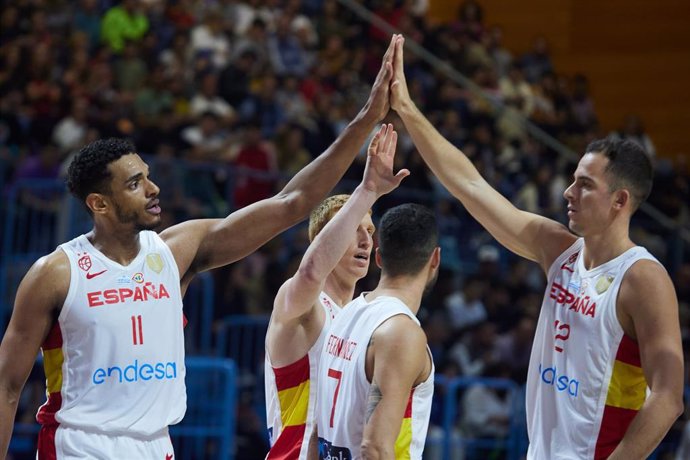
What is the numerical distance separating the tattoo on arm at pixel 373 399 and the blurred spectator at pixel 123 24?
1185 cm

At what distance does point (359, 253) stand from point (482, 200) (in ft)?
2.42

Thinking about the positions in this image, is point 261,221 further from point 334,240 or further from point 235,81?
point 235,81

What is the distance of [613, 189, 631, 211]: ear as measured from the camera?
5277 millimetres

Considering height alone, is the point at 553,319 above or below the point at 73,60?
below

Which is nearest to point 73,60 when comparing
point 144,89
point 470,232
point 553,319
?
point 144,89

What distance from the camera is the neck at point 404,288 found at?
4.90 metres

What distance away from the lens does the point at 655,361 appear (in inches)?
193

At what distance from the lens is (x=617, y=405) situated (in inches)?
202

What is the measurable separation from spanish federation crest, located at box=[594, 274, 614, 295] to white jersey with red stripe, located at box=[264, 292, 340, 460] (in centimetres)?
127

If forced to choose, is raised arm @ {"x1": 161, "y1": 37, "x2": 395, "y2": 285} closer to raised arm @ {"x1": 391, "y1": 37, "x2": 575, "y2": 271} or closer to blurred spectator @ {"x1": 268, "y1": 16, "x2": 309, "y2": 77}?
raised arm @ {"x1": 391, "y1": 37, "x2": 575, "y2": 271}

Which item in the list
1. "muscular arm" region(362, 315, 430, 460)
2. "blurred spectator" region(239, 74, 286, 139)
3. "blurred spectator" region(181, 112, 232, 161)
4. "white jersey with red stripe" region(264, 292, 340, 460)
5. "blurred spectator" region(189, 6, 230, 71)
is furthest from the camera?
"blurred spectator" region(189, 6, 230, 71)

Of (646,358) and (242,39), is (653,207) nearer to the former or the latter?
(242,39)

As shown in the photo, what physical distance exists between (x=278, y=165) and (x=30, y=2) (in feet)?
13.2

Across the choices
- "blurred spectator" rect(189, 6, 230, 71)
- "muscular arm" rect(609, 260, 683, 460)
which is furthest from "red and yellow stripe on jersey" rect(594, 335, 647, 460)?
"blurred spectator" rect(189, 6, 230, 71)
